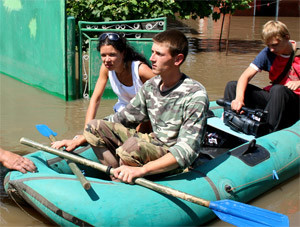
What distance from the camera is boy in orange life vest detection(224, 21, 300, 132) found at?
413 centimetres

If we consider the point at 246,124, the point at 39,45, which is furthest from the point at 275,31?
the point at 39,45

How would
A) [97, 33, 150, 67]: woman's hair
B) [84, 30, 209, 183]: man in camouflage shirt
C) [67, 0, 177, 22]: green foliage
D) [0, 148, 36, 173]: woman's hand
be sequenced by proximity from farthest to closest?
1. [67, 0, 177, 22]: green foliage
2. [97, 33, 150, 67]: woman's hair
3. [0, 148, 36, 173]: woman's hand
4. [84, 30, 209, 183]: man in camouflage shirt

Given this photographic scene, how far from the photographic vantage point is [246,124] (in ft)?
13.5

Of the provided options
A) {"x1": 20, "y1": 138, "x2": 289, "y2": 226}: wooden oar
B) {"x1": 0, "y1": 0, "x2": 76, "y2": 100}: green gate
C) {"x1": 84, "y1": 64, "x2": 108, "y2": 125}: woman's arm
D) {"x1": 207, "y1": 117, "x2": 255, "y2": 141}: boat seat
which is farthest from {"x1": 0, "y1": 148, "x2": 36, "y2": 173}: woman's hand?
{"x1": 0, "y1": 0, "x2": 76, "y2": 100}: green gate

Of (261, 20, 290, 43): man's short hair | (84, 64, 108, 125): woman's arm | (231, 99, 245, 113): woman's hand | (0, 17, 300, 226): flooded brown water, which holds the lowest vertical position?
(0, 17, 300, 226): flooded brown water

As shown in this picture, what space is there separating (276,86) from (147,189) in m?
1.82

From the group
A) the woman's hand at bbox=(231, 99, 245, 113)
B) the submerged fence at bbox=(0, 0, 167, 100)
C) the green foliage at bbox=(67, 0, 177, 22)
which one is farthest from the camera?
the green foliage at bbox=(67, 0, 177, 22)

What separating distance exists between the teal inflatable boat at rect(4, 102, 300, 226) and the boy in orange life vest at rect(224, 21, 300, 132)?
0.38m

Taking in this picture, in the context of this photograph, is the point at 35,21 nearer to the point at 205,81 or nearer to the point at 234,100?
the point at 205,81

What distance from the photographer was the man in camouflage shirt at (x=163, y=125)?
297 cm

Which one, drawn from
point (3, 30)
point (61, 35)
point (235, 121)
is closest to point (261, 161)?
point (235, 121)

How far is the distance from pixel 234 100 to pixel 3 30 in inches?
199

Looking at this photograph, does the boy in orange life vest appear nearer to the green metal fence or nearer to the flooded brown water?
the flooded brown water

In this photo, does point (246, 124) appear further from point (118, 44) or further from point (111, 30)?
point (111, 30)
